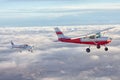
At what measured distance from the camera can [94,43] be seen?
460ft

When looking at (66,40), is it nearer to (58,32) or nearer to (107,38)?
(58,32)

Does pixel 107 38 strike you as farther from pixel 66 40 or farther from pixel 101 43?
pixel 66 40

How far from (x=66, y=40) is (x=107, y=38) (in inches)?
759

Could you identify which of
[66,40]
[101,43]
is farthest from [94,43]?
[66,40]

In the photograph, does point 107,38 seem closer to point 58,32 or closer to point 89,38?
point 89,38

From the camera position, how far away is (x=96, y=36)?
461ft

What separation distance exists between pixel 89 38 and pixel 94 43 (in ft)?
9.61

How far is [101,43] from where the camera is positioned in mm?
140000

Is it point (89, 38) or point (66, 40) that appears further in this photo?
point (66, 40)

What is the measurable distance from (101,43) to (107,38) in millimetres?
3443

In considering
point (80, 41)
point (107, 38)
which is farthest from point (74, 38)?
point (107, 38)

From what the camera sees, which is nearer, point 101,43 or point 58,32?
point 101,43

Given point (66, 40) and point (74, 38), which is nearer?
point (74, 38)

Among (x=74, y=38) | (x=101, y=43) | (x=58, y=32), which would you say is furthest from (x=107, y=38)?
(x=58, y=32)
